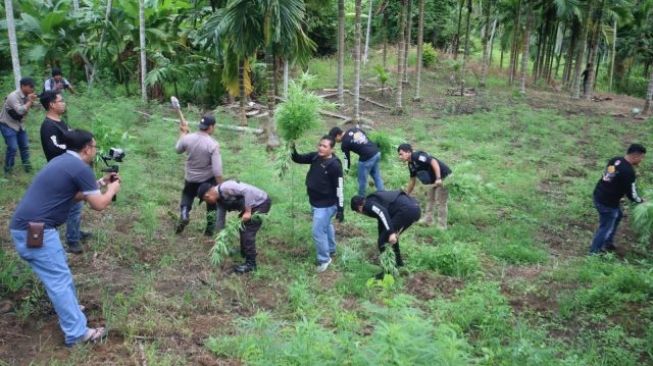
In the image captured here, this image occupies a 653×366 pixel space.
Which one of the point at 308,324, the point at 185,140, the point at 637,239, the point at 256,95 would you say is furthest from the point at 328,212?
the point at 256,95

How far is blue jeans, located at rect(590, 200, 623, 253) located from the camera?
8.50 metres

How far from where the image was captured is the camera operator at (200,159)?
746cm

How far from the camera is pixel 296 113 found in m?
8.06

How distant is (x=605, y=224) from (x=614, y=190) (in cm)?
60

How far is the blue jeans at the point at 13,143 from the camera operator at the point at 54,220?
16.3 feet

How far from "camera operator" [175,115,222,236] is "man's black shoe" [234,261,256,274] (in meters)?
0.96

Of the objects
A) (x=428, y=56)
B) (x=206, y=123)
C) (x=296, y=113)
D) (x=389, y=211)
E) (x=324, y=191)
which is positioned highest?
(x=428, y=56)

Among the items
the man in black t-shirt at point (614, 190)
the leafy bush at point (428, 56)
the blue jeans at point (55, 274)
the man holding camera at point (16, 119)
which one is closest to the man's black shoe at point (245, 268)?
the blue jeans at point (55, 274)

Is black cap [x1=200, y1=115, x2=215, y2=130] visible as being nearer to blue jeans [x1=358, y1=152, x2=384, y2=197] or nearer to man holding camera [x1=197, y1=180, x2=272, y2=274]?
man holding camera [x1=197, y1=180, x2=272, y2=274]

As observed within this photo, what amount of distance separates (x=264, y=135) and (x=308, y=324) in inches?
422

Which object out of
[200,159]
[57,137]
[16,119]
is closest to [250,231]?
[200,159]

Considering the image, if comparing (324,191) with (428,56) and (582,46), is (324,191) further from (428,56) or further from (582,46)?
(428,56)

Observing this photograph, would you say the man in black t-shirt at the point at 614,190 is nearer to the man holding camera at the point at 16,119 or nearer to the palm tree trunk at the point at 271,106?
the palm tree trunk at the point at 271,106

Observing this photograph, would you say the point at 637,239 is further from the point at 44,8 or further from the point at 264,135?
the point at 44,8
